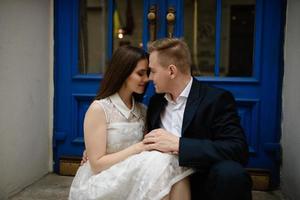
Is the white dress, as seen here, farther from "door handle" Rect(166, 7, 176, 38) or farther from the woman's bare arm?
"door handle" Rect(166, 7, 176, 38)

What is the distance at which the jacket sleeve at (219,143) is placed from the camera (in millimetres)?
1914

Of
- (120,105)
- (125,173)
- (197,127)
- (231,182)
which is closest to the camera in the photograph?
(231,182)

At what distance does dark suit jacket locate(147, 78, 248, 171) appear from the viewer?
1.92 m

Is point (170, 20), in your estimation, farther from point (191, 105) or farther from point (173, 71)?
point (191, 105)

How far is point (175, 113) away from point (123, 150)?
0.35 meters

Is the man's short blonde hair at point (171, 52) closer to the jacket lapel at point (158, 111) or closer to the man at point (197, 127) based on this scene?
A: the man at point (197, 127)

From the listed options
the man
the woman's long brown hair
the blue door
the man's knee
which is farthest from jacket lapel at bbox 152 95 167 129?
the blue door

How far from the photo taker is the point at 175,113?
2.21 m

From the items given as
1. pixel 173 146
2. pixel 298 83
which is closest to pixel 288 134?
pixel 298 83

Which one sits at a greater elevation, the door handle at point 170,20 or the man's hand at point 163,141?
the door handle at point 170,20

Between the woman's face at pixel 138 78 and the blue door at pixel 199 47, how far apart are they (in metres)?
0.86

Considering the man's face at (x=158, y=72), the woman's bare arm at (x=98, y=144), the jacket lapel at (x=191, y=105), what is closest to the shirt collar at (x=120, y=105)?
the woman's bare arm at (x=98, y=144)

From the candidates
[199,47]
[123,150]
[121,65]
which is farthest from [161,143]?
[199,47]

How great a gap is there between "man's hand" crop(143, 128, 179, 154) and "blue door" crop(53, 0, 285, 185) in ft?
3.44
